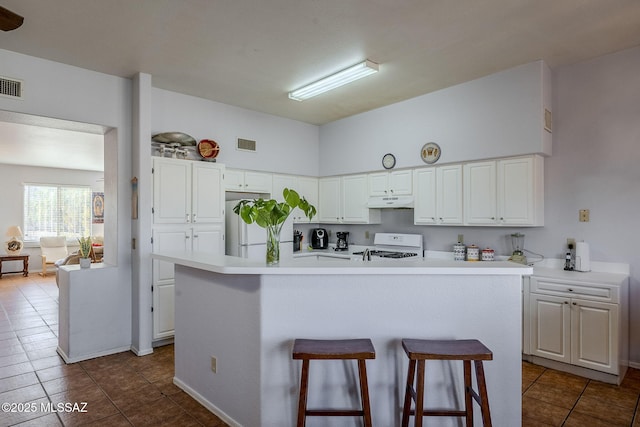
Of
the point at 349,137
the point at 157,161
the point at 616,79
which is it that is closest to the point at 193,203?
the point at 157,161

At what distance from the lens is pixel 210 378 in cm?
267

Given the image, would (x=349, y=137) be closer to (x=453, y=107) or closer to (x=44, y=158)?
(x=453, y=107)

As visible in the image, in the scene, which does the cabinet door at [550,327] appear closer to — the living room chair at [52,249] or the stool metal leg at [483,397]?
the stool metal leg at [483,397]

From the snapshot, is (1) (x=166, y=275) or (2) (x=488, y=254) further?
(2) (x=488, y=254)

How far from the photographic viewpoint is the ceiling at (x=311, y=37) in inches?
104

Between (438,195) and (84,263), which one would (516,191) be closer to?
(438,195)

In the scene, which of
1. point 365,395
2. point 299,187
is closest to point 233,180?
point 299,187

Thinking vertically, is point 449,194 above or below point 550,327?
above

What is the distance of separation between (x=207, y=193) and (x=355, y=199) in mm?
2146

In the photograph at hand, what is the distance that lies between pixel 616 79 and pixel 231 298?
13.0 ft

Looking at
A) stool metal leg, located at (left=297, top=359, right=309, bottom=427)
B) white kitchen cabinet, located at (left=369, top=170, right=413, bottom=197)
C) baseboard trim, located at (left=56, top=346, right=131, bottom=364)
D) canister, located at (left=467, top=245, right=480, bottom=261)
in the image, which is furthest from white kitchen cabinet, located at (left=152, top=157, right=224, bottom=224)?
canister, located at (left=467, top=245, right=480, bottom=261)

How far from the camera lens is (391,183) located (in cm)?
498

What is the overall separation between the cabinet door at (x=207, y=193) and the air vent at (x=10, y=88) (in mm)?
1648

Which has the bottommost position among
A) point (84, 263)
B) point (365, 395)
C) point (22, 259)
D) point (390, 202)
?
point (22, 259)
